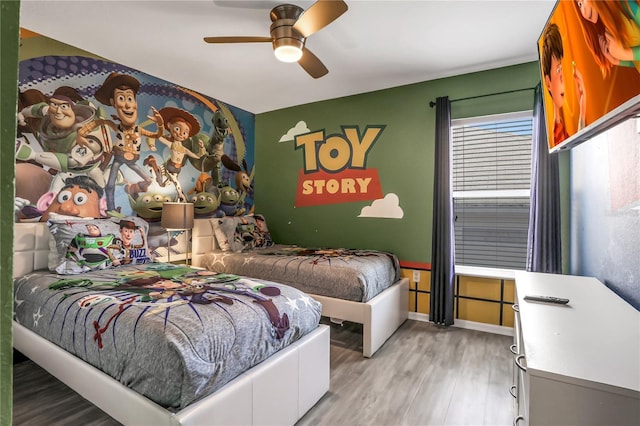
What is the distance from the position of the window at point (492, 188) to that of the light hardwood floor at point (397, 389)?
3.11 ft

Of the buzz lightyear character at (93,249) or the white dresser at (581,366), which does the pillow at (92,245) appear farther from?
the white dresser at (581,366)

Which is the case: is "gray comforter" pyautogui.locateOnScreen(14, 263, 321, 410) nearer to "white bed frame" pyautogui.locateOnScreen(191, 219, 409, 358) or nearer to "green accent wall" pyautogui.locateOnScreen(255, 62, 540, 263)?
"white bed frame" pyautogui.locateOnScreen(191, 219, 409, 358)

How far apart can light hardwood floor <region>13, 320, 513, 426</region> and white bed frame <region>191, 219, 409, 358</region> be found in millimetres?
118

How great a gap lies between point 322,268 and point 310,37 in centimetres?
197

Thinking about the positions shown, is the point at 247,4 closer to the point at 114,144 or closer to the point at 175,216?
the point at 114,144

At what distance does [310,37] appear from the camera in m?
2.66

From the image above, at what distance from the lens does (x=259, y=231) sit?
4156mm

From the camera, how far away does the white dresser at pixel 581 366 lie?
81cm

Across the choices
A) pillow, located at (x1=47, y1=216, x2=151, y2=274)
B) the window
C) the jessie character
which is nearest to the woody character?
the jessie character

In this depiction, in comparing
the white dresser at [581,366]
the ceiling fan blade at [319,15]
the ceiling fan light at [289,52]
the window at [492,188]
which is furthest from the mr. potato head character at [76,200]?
the window at [492,188]

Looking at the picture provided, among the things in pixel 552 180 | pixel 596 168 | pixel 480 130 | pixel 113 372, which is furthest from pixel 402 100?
pixel 113 372

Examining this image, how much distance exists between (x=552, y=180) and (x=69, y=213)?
426cm

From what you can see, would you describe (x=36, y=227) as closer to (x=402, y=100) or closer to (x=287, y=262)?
(x=287, y=262)

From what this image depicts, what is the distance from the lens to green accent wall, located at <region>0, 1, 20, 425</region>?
33 centimetres
